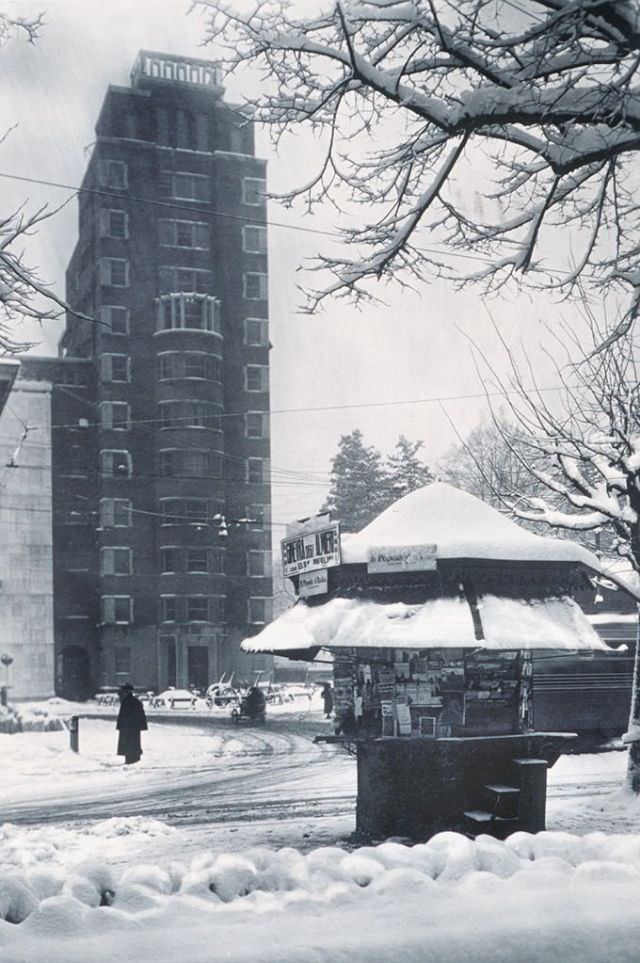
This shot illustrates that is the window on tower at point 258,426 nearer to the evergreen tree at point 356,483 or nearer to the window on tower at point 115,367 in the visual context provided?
the evergreen tree at point 356,483

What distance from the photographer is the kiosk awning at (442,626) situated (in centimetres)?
828

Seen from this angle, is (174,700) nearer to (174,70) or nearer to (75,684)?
(75,684)

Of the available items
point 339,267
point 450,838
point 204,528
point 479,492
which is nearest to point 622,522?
point 479,492

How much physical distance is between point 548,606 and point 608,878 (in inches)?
115

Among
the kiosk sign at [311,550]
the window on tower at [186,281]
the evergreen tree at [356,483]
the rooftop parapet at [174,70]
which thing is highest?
the rooftop parapet at [174,70]

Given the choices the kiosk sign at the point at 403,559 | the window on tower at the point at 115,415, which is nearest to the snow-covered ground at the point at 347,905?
the kiosk sign at the point at 403,559

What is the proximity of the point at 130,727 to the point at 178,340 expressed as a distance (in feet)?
30.3

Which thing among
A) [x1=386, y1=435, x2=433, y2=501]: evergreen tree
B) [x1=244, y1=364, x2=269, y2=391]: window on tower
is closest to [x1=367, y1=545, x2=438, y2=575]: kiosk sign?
[x1=386, y1=435, x2=433, y2=501]: evergreen tree

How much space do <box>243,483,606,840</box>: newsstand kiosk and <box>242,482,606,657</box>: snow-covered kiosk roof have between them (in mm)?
11

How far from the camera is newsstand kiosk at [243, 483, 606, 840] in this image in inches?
339

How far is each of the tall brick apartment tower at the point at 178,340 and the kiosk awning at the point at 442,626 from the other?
984mm

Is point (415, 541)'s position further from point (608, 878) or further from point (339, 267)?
point (608, 878)

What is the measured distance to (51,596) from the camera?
16.1m

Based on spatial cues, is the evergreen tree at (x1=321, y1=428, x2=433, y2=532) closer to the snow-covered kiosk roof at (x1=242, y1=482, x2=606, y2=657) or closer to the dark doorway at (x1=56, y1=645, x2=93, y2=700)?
the snow-covered kiosk roof at (x1=242, y1=482, x2=606, y2=657)
